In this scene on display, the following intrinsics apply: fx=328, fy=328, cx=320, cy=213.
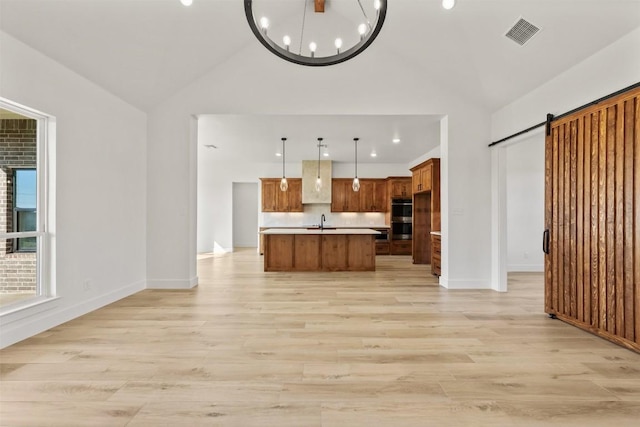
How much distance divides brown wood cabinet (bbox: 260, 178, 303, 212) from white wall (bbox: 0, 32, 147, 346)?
16.2 ft

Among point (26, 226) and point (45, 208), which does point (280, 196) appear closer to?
point (45, 208)

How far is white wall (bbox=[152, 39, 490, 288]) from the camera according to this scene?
5055mm

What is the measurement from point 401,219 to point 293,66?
5720mm

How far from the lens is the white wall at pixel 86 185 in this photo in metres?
3.11

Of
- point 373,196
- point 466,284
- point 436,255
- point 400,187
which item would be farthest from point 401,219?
point 466,284

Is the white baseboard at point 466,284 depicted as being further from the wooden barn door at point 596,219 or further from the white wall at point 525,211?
the white wall at point 525,211

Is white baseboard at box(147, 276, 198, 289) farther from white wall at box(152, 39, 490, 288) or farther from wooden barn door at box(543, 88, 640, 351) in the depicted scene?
wooden barn door at box(543, 88, 640, 351)

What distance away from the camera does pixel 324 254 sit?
6879 mm

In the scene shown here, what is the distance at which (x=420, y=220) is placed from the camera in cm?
815

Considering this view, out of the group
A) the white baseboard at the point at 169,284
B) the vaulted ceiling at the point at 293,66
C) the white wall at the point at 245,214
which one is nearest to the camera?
the vaulted ceiling at the point at 293,66

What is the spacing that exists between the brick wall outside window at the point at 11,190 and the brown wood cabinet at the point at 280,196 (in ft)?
21.7

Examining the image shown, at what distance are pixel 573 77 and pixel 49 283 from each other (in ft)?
19.7

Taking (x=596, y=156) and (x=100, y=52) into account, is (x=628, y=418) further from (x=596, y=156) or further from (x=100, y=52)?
(x=100, y=52)

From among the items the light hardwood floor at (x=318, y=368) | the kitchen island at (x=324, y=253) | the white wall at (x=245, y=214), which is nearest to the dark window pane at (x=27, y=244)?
the light hardwood floor at (x=318, y=368)
